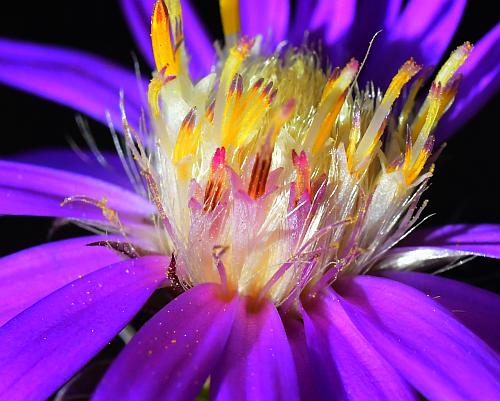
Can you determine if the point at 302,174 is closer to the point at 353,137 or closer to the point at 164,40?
the point at 353,137

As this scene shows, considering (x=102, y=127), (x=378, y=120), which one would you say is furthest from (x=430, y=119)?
(x=102, y=127)

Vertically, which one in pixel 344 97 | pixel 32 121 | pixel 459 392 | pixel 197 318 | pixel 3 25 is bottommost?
pixel 459 392

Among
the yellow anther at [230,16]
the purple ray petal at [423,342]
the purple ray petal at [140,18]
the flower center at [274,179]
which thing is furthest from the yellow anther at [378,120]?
the purple ray petal at [140,18]

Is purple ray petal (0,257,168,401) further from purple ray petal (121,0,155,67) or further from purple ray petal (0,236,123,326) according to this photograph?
purple ray petal (121,0,155,67)

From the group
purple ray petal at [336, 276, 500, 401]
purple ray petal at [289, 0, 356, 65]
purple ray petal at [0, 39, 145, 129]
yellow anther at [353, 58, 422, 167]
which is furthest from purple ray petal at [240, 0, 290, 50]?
purple ray petal at [336, 276, 500, 401]

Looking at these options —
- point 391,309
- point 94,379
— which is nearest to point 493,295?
Result: point 391,309

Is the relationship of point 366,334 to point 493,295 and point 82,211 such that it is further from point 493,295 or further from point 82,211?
point 82,211
